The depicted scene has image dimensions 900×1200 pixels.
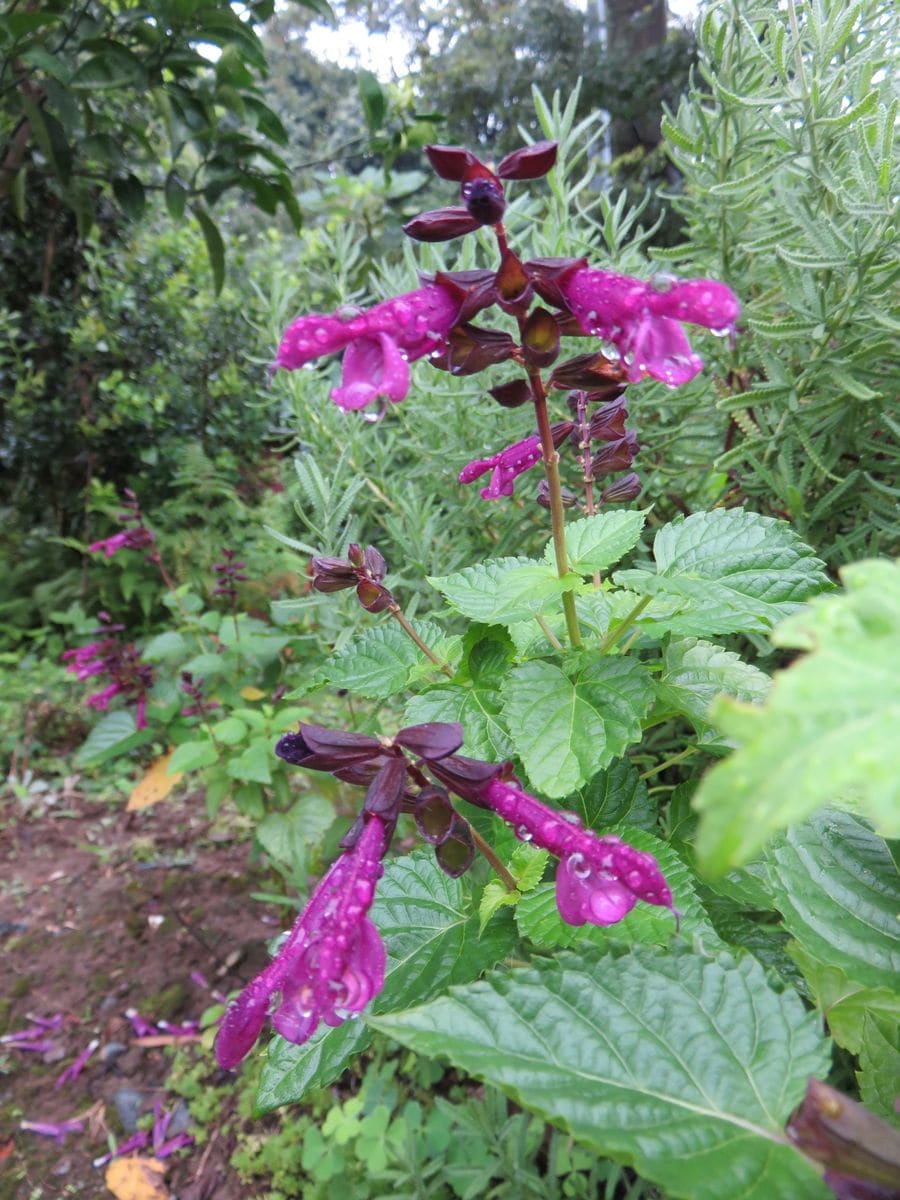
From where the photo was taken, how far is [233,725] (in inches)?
52.4

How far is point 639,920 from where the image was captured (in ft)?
1.56

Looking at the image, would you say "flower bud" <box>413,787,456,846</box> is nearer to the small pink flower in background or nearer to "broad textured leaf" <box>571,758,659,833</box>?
"broad textured leaf" <box>571,758,659,833</box>

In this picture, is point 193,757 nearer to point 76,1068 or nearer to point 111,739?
point 111,739

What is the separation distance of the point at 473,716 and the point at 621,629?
0.46 ft

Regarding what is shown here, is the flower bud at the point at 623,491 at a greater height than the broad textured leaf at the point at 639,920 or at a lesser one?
greater

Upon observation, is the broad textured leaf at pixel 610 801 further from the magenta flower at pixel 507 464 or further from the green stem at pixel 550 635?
the magenta flower at pixel 507 464

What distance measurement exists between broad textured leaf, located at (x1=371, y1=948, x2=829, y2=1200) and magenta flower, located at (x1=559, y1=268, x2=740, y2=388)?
13.9 inches

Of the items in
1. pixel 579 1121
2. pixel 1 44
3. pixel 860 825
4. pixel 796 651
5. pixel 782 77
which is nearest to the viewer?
pixel 579 1121

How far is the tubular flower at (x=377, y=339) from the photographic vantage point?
44 centimetres

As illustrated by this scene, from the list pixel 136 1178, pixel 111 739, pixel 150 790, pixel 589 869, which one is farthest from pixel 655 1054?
pixel 111 739

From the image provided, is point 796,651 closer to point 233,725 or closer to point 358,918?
point 358,918

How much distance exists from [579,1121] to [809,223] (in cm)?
83

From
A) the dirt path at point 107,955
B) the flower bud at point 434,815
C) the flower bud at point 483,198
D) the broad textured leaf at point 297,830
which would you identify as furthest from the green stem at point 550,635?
the dirt path at point 107,955

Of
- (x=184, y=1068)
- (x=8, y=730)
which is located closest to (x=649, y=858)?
(x=184, y=1068)
